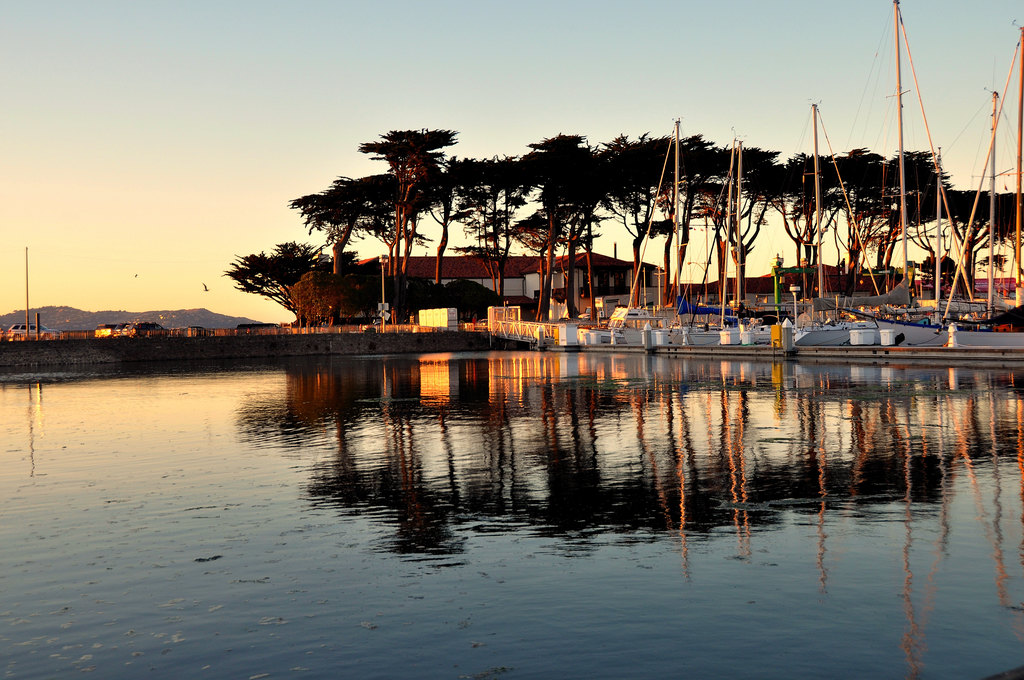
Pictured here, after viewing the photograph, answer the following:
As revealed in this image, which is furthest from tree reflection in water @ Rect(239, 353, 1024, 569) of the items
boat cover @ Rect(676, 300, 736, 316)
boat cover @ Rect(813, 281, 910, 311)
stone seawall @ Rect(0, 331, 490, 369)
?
stone seawall @ Rect(0, 331, 490, 369)

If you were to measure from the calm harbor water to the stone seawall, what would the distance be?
5599 cm

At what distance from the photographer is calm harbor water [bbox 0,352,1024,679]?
7.31 m

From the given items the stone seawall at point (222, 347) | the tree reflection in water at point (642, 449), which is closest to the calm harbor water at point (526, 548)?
the tree reflection in water at point (642, 449)

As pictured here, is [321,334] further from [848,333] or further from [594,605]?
[594,605]

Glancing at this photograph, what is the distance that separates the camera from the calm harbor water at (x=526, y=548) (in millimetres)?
7312

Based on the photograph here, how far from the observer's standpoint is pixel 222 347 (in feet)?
270

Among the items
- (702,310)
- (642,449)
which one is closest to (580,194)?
(702,310)

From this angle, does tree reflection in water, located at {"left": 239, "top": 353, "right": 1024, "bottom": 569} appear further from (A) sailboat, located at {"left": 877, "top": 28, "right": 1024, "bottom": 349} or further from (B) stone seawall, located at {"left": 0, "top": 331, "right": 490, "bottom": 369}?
(B) stone seawall, located at {"left": 0, "top": 331, "right": 490, "bottom": 369}

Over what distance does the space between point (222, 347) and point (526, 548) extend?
75.9 meters

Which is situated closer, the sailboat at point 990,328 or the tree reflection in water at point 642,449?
the tree reflection in water at point 642,449

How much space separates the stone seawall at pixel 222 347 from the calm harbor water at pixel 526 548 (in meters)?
56.0

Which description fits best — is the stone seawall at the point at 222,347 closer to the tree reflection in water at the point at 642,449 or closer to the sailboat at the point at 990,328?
the sailboat at the point at 990,328

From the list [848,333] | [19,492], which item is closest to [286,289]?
[848,333]

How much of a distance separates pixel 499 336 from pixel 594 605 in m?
76.8
